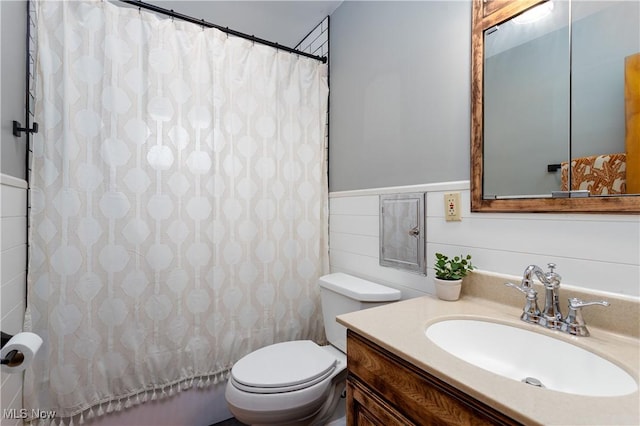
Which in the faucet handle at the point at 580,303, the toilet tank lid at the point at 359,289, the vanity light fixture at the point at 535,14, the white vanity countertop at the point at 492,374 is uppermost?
the vanity light fixture at the point at 535,14

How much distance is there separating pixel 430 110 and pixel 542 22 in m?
0.43

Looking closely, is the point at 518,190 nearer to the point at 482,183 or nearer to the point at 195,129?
the point at 482,183

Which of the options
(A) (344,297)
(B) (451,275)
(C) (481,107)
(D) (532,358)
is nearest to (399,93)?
(C) (481,107)

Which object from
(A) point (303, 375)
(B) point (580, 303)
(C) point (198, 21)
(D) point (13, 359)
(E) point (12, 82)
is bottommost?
(A) point (303, 375)

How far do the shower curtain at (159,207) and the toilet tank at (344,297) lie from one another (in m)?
0.30

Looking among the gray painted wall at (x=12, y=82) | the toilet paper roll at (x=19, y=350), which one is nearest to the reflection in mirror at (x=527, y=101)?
the toilet paper roll at (x=19, y=350)

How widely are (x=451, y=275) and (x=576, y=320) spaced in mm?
369

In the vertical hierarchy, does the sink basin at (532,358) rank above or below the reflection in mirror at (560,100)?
below

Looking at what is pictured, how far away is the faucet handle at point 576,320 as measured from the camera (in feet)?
2.56

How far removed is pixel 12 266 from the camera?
1.08m

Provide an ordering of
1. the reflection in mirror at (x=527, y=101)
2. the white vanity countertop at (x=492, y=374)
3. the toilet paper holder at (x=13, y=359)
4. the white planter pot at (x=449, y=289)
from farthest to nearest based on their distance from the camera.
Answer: the white planter pot at (x=449, y=289)
the reflection in mirror at (x=527, y=101)
the toilet paper holder at (x=13, y=359)
the white vanity countertop at (x=492, y=374)

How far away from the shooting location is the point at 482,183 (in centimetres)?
108

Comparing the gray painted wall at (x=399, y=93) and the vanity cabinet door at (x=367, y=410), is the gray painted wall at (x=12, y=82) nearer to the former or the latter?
the vanity cabinet door at (x=367, y=410)

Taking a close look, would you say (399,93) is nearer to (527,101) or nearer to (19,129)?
(527,101)
